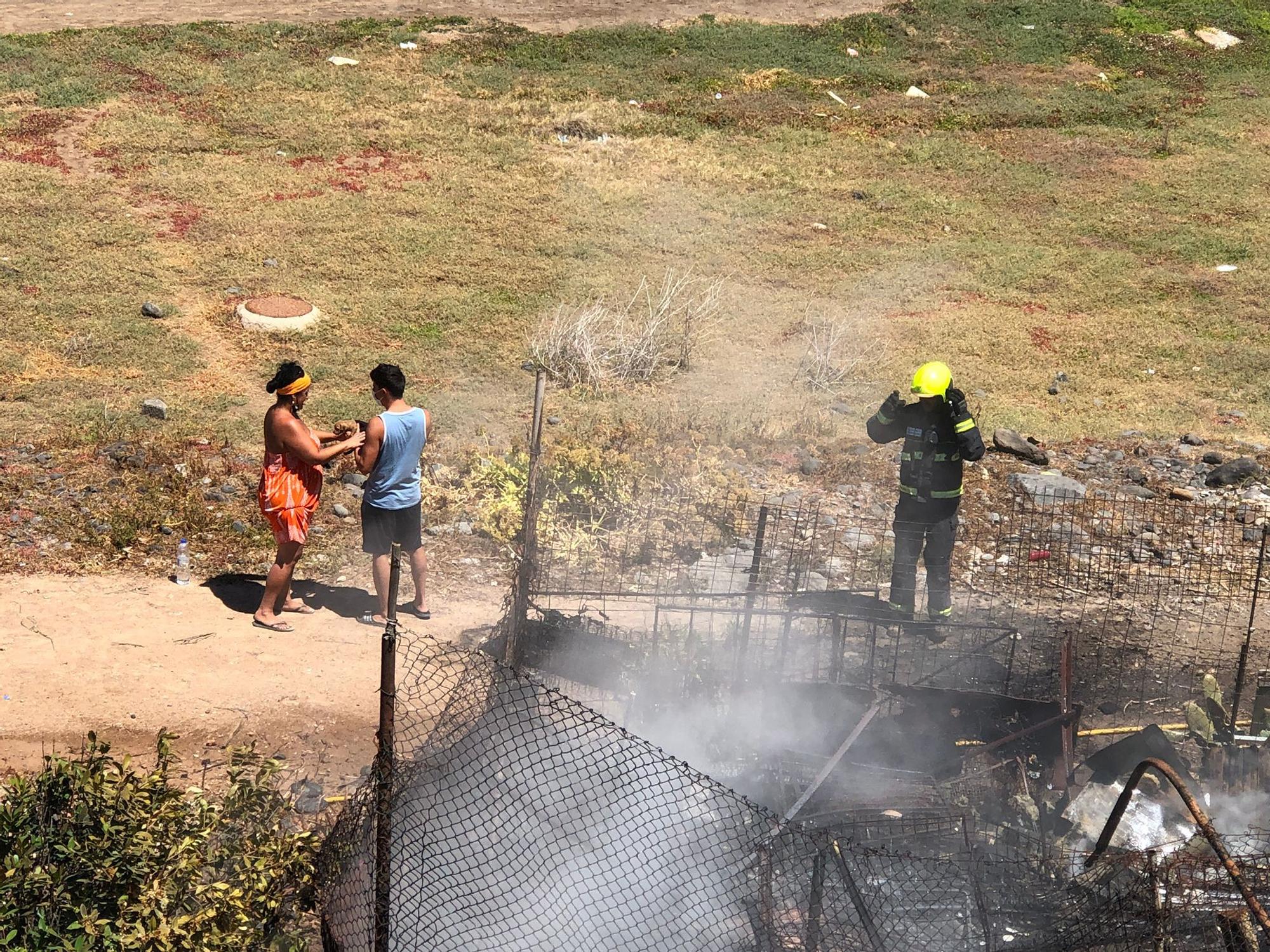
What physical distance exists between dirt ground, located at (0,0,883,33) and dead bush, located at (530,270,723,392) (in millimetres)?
11371

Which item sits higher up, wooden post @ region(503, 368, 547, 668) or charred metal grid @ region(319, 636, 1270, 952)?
wooden post @ region(503, 368, 547, 668)

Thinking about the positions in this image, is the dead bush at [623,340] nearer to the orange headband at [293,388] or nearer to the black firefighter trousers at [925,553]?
the black firefighter trousers at [925,553]

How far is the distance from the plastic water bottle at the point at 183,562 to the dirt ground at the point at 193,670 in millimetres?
84

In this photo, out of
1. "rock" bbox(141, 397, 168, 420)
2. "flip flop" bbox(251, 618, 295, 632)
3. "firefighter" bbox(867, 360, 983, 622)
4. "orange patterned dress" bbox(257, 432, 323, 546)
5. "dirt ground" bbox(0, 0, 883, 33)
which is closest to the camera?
"orange patterned dress" bbox(257, 432, 323, 546)

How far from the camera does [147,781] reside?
175 inches

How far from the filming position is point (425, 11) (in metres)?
21.5

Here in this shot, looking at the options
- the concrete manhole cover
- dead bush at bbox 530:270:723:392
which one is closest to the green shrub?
dead bush at bbox 530:270:723:392

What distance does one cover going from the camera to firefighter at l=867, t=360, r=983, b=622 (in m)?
7.00

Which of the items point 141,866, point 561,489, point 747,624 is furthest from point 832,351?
point 141,866

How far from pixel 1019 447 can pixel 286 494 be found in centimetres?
540

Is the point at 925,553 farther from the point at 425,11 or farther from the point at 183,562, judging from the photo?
the point at 425,11

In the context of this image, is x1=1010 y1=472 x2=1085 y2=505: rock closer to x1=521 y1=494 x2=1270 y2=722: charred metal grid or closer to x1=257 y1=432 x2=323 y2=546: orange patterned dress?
x1=521 y1=494 x2=1270 y2=722: charred metal grid

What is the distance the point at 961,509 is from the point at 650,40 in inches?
556

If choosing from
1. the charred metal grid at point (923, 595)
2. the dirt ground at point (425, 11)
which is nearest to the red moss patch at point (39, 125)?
the dirt ground at point (425, 11)
